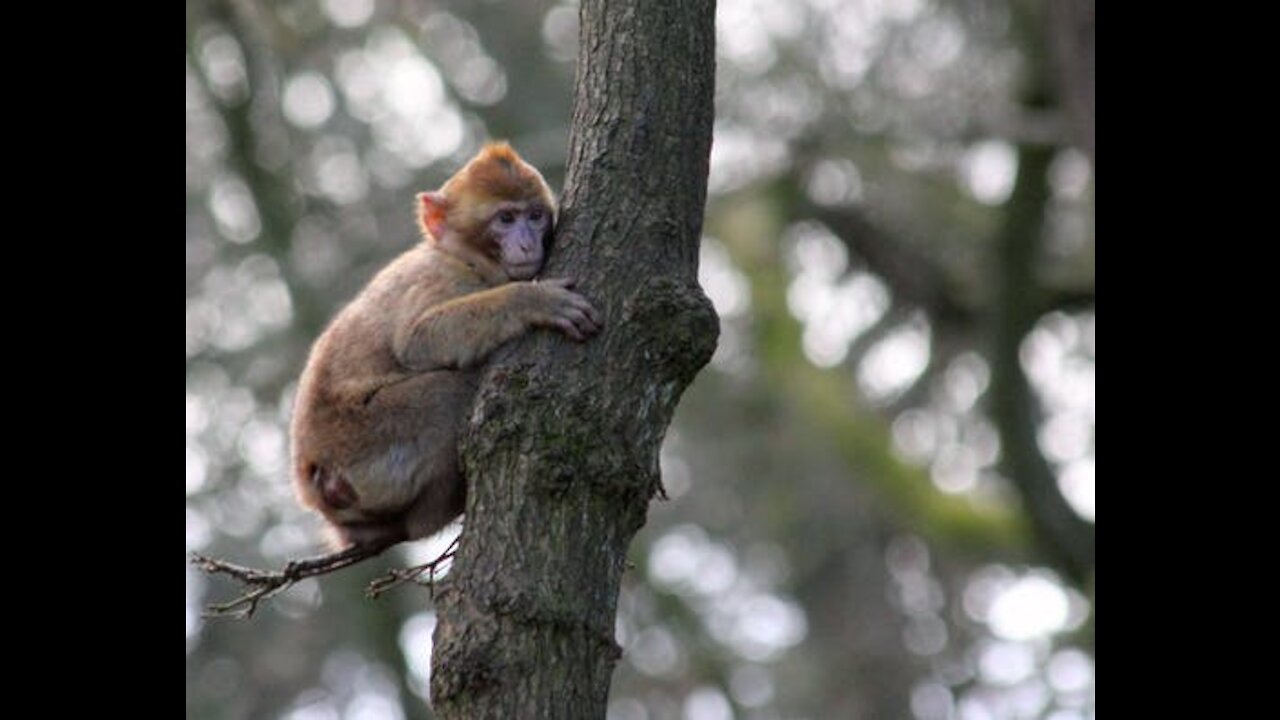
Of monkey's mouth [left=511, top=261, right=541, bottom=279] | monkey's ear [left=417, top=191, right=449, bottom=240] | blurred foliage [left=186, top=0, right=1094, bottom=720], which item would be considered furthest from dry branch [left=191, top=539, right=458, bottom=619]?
blurred foliage [left=186, top=0, right=1094, bottom=720]

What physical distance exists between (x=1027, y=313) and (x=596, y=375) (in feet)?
25.0

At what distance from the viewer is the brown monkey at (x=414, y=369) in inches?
231

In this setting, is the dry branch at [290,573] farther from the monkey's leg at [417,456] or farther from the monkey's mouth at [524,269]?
the monkey's mouth at [524,269]

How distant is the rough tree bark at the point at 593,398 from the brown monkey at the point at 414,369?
2.39 feet

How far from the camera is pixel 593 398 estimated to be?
4664 millimetres

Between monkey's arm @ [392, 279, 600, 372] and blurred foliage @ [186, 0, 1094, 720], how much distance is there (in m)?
6.10

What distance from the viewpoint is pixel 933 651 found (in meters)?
17.3

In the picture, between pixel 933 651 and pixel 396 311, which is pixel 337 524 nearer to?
pixel 396 311

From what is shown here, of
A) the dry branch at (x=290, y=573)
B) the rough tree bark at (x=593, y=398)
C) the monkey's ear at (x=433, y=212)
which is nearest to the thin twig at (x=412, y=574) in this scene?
the dry branch at (x=290, y=573)

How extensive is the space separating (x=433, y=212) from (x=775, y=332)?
8135 mm

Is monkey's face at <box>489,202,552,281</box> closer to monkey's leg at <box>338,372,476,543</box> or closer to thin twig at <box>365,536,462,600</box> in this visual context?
monkey's leg at <box>338,372,476,543</box>

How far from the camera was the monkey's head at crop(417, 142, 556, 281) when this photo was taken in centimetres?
604

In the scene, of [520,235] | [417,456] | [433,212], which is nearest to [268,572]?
[417,456]
